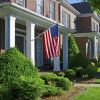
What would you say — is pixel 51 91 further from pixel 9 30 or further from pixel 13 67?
pixel 9 30

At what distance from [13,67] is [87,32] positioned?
27647 mm

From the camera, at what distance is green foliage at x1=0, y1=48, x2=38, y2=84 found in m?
10.6

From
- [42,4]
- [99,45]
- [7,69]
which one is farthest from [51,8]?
[99,45]

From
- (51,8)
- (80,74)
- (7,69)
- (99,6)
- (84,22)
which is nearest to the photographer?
(7,69)

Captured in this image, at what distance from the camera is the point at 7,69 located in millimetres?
10758

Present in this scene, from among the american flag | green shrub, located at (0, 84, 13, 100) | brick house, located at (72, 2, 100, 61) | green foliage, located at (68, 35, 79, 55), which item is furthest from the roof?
green shrub, located at (0, 84, 13, 100)

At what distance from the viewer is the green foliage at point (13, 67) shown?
1060cm

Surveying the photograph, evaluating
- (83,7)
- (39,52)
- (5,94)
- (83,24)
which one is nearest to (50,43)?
(5,94)

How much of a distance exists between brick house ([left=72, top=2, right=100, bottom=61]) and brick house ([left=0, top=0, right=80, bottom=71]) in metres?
5.27

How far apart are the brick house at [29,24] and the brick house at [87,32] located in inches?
208

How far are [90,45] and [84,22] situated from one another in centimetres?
309

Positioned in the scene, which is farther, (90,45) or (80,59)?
(90,45)

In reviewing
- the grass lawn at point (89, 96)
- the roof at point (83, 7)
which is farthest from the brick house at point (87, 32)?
the grass lawn at point (89, 96)

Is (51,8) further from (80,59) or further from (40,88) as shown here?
(40,88)
